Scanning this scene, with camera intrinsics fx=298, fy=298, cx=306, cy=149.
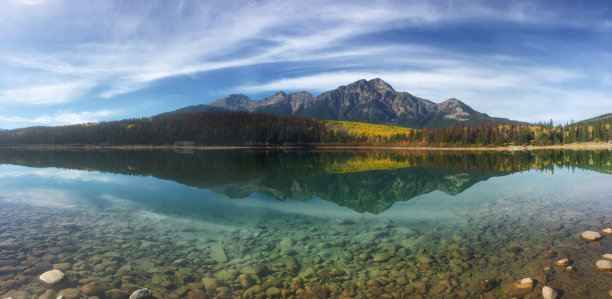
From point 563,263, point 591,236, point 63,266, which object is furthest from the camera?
point 591,236

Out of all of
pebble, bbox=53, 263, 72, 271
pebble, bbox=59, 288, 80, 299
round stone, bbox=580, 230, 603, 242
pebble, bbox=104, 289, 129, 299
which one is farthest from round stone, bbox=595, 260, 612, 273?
pebble, bbox=53, 263, 72, 271

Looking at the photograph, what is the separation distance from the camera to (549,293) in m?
8.78

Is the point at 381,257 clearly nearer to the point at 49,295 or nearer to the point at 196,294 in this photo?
the point at 196,294

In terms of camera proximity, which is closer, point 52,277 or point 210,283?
point 210,283

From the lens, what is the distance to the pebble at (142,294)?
921cm

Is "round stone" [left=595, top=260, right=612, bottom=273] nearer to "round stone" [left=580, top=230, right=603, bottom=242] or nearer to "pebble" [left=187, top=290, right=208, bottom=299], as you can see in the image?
"round stone" [left=580, top=230, right=603, bottom=242]

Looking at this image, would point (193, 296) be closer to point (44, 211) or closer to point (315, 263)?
point (315, 263)

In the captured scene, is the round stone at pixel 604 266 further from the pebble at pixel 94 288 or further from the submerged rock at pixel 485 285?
the pebble at pixel 94 288

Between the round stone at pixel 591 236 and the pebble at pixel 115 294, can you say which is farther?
the round stone at pixel 591 236

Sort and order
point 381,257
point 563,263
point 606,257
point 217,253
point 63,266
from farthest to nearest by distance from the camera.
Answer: point 217,253 → point 381,257 → point 63,266 → point 606,257 → point 563,263

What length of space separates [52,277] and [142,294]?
3843 mm

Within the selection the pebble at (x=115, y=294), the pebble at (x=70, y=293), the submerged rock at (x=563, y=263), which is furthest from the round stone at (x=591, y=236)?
the pebble at (x=70, y=293)

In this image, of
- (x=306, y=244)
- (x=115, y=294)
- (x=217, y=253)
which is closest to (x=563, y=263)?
(x=306, y=244)

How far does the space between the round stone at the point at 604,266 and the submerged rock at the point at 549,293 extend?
324 centimetres
